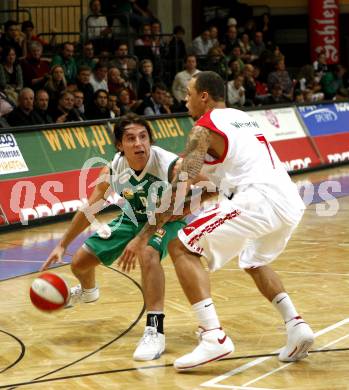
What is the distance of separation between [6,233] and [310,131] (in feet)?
24.2

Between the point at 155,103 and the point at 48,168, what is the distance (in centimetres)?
409

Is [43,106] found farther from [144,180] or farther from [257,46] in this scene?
[257,46]

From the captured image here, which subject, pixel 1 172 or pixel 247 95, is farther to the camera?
pixel 247 95

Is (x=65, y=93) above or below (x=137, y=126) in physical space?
below

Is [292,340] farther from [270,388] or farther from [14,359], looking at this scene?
[14,359]

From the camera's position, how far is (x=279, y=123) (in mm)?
16625

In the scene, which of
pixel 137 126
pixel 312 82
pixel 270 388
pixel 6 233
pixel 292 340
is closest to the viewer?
pixel 270 388

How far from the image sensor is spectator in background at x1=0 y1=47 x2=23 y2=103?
15191 mm

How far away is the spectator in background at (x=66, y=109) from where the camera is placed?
45.4 feet

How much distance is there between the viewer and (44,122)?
1343cm

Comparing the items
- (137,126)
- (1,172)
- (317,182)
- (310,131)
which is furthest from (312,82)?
(137,126)

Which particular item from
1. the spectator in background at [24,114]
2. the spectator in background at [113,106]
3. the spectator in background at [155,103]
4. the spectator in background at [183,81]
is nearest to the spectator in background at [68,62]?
the spectator in background at [155,103]

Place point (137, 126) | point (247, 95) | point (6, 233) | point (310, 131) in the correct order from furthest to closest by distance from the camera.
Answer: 1. point (247, 95)
2. point (310, 131)
3. point (6, 233)
4. point (137, 126)

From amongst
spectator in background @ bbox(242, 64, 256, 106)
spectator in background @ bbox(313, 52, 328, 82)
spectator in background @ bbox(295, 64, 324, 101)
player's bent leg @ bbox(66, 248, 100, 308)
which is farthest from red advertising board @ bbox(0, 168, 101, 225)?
spectator in background @ bbox(313, 52, 328, 82)
